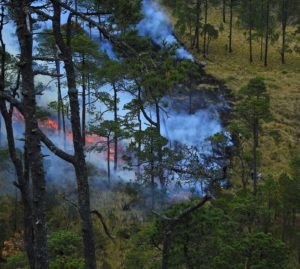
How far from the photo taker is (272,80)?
2023 inches

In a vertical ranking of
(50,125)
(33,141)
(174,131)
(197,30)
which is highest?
(197,30)

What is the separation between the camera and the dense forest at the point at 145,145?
7.76 m

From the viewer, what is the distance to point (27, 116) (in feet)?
24.2

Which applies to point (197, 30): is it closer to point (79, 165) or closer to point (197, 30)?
point (197, 30)

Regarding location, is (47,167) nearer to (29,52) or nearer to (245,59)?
(29,52)

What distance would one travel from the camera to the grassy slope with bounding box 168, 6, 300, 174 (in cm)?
4056

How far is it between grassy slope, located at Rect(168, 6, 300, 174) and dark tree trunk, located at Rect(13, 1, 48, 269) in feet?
105

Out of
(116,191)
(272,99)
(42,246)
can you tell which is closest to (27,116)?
(42,246)

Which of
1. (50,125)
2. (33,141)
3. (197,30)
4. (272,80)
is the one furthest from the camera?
(197,30)

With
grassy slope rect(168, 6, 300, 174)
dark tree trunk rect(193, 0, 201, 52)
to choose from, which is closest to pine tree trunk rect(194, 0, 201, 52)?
dark tree trunk rect(193, 0, 201, 52)

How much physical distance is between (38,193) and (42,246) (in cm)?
87

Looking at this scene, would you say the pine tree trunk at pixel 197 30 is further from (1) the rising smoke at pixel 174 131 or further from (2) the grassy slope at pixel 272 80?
(1) the rising smoke at pixel 174 131

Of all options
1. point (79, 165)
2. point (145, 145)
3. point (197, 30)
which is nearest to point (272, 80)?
point (197, 30)

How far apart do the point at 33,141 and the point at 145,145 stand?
18624 mm
